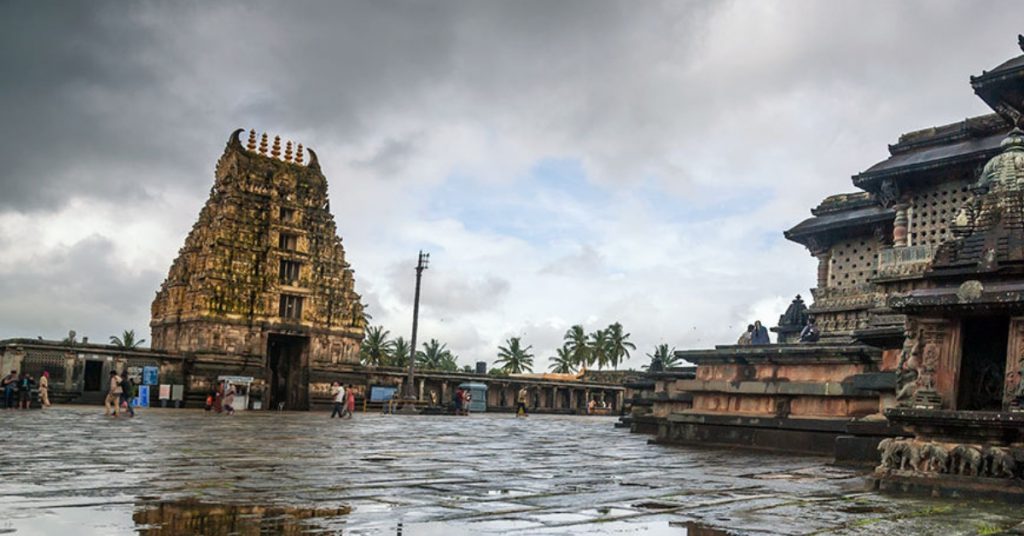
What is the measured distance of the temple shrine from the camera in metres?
9.16

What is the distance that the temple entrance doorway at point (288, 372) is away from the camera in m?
48.7

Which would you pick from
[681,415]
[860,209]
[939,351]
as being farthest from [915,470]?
[860,209]

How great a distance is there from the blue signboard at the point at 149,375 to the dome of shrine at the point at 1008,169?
39.4m

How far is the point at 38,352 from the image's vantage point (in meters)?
39.2

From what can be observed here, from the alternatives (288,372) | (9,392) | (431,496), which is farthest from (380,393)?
(431,496)

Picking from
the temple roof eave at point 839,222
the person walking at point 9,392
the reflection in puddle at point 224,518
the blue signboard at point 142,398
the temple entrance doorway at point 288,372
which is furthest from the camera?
the temple entrance doorway at point 288,372

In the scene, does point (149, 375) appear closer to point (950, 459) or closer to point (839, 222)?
point (839, 222)

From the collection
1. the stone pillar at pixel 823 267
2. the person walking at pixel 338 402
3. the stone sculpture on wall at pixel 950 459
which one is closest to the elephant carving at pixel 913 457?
the stone sculpture on wall at pixel 950 459

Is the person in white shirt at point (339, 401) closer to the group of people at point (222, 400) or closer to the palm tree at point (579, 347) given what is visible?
the group of people at point (222, 400)

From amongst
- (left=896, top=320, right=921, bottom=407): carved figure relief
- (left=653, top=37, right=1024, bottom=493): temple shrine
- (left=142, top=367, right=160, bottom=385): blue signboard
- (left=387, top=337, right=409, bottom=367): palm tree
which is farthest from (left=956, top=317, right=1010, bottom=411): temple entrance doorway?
(left=387, top=337, right=409, bottom=367): palm tree

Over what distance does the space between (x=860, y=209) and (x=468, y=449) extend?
19.7 m

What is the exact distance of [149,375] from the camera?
42781 millimetres

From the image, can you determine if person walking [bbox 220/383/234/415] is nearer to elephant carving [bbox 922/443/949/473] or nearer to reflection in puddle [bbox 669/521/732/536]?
elephant carving [bbox 922/443/949/473]

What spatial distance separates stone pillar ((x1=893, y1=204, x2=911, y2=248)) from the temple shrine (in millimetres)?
52
